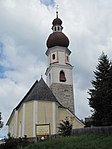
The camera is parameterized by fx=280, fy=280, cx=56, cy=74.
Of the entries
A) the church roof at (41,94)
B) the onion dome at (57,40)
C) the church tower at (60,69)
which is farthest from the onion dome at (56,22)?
the church roof at (41,94)

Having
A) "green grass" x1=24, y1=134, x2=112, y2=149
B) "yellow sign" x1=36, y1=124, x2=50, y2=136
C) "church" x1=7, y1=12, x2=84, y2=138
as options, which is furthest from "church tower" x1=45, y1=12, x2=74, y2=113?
"green grass" x1=24, y1=134, x2=112, y2=149

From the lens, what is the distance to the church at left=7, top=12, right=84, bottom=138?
125 ft

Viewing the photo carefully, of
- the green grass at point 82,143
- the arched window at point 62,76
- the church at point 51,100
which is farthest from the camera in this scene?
the arched window at point 62,76

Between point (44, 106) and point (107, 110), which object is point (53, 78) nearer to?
point (44, 106)

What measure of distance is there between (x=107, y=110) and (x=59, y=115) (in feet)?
55.6

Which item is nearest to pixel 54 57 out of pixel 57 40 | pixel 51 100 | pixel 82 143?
pixel 57 40

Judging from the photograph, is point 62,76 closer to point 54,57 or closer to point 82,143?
point 54,57

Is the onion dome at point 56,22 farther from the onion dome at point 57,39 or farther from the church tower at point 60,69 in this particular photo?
the church tower at point 60,69

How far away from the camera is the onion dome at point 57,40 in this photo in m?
52.1

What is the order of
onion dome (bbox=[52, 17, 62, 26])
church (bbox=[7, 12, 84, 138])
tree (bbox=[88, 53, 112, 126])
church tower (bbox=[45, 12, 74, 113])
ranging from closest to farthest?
tree (bbox=[88, 53, 112, 126])
church (bbox=[7, 12, 84, 138])
church tower (bbox=[45, 12, 74, 113])
onion dome (bbox=[52, 17, 62, 26])

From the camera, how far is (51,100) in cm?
3950

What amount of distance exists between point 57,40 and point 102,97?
2777cm

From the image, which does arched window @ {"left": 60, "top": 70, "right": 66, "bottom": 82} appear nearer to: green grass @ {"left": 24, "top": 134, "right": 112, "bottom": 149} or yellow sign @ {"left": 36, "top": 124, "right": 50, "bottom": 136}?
yellow sign @ {"left": 36, "top": 124, "right": 50, "bottom": 136}

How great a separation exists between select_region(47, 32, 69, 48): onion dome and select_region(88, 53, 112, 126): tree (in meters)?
22.9
